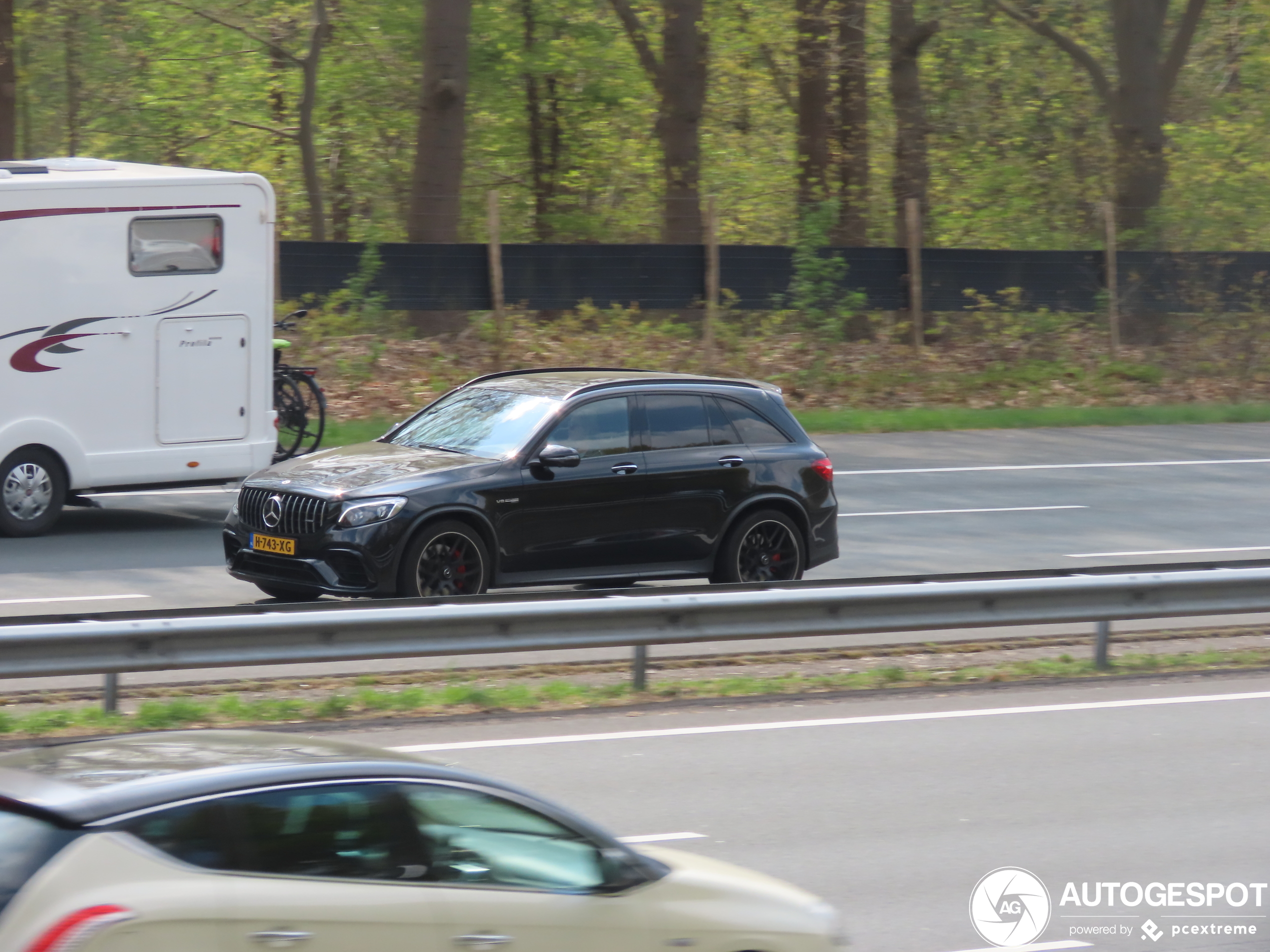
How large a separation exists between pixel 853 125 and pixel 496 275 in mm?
9240

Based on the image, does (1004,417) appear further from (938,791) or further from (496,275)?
(938,791)

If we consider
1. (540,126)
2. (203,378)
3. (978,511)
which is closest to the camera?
(203,378)

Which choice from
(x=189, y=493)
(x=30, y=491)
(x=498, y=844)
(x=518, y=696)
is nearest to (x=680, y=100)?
(x=189, y=493)

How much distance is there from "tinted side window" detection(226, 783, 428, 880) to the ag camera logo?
2718 mm

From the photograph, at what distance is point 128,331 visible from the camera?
1436cm

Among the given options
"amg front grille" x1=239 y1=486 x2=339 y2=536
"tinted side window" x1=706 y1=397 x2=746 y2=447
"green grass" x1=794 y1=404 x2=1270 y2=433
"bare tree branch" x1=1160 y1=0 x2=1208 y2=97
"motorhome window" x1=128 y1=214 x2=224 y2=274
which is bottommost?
"amg front grille" x1=239 y1=486 x2=339 y2=536

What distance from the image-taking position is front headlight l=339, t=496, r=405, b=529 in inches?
419

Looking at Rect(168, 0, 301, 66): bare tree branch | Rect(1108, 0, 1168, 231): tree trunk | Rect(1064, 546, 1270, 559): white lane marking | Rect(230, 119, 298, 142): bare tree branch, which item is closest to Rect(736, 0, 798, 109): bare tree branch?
Rect(1108, 0, 1168, 231): tree trunk

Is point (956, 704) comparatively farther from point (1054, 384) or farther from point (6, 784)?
point (1054, 384)

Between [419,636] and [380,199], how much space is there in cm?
2386

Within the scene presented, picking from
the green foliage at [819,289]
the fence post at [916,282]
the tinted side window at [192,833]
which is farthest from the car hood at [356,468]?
the fence post at [916,282]

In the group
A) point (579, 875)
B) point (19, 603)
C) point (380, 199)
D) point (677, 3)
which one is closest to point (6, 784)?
point (579, 875)

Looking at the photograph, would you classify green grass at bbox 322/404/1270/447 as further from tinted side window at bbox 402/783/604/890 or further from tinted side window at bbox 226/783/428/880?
tinted side window at bbox 226/783/428/880

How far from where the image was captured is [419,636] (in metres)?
8.79
